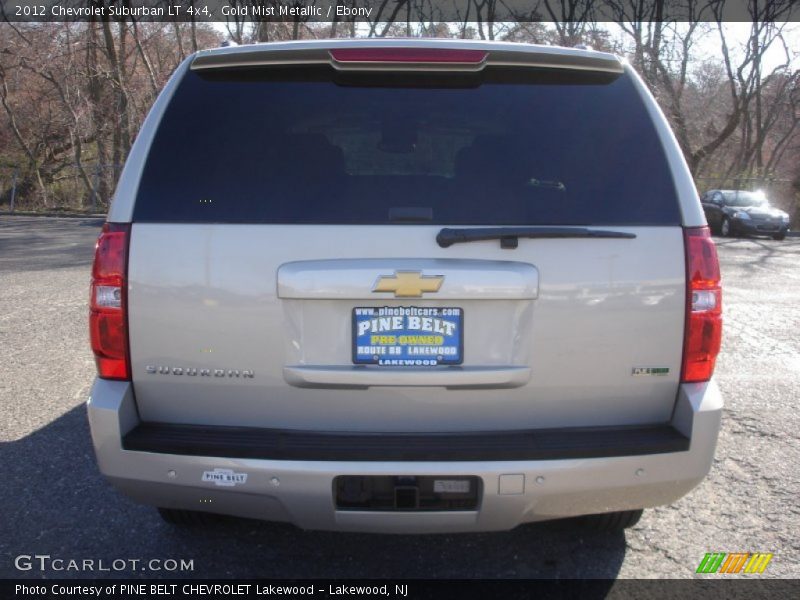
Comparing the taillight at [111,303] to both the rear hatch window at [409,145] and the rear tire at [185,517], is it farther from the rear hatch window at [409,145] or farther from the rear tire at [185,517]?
the rear tire at [185,517]

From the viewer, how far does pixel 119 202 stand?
2.46m

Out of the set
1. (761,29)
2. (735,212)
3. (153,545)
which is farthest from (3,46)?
(761,29)

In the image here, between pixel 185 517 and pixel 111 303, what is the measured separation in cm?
113

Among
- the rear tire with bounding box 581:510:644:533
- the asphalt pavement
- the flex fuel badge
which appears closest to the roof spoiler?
the flex fuel badge

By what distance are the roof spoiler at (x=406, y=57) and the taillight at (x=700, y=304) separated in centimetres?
75

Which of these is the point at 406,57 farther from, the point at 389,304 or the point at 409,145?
the point at 389,304

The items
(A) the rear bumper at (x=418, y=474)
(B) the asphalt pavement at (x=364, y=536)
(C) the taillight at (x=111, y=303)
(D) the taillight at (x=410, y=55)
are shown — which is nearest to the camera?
(A) the rear bumper at (x=418, y=474)

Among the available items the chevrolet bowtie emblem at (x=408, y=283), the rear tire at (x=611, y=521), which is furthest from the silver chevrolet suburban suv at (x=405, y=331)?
the rear tire at (x=611, y=521)

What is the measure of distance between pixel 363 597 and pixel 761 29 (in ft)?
118

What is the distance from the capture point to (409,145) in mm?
2760

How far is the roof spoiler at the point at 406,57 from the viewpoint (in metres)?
2.54

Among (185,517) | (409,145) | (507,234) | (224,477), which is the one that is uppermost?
(409,145)

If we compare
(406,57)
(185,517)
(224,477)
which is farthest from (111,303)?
(406,57)

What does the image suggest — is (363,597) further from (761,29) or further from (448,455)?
(761,29)
